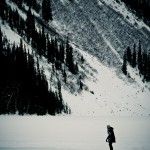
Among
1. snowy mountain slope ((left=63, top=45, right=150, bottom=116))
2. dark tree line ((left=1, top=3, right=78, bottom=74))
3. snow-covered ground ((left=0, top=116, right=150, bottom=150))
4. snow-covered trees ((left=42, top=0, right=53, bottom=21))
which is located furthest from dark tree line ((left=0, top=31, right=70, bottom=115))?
snow-covered trees ((left=42, top=0, right=53, bottom=21))

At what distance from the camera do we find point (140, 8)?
135 meters

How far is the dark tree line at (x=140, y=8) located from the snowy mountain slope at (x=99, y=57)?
14196mm

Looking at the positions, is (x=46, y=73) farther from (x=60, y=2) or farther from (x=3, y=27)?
(x=60, y=2)

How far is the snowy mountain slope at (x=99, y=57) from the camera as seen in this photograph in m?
67.8

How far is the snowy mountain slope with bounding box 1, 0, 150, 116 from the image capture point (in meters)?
67.8

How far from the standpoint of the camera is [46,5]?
92.2m

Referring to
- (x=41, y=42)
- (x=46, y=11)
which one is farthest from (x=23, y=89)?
(x=46, y=11)

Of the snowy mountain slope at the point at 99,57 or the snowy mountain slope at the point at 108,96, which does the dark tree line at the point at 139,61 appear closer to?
the snowy mountain slope at the point at 99,57

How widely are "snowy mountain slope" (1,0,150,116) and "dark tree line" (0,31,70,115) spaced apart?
5.76m

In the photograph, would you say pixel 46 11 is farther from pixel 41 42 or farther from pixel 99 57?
pixel 99 57

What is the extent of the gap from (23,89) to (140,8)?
313ft

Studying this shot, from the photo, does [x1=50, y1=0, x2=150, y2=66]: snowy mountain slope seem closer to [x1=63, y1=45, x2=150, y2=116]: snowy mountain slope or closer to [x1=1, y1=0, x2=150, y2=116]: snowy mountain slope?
[x1=1, y1=0, x2=150, y2=116]: snowy mountain slope

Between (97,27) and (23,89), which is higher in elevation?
(97,27)

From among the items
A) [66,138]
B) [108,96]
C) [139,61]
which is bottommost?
[66,138]
